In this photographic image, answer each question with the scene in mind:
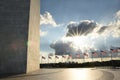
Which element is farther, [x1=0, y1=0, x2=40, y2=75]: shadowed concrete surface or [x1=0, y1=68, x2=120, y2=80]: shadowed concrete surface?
[x1=0, y1=0, x2=40, y2=75]: shadowed concrete surface

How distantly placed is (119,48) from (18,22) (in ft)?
159

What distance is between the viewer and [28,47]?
43.1m

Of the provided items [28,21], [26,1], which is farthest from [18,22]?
[26,1]

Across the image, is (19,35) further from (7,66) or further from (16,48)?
(7,66)

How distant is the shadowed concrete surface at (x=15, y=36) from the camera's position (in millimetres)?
41625

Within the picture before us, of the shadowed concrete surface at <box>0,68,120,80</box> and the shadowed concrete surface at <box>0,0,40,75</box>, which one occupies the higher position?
the shadowed concrete surface at <box>0,0,40,75</box>

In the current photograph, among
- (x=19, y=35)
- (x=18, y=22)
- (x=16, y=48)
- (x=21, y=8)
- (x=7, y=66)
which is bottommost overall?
(x=7, y=66)

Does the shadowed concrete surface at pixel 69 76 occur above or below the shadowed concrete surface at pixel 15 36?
below

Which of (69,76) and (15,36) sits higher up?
Answer: (15,36)

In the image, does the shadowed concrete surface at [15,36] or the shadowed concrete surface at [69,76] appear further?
the shadowed concrete surface at [15,36]

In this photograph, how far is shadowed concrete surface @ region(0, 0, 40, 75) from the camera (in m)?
41.6

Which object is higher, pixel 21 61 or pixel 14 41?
pixel 14 41

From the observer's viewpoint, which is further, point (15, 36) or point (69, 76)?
point (15, 36)

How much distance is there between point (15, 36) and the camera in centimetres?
4216
